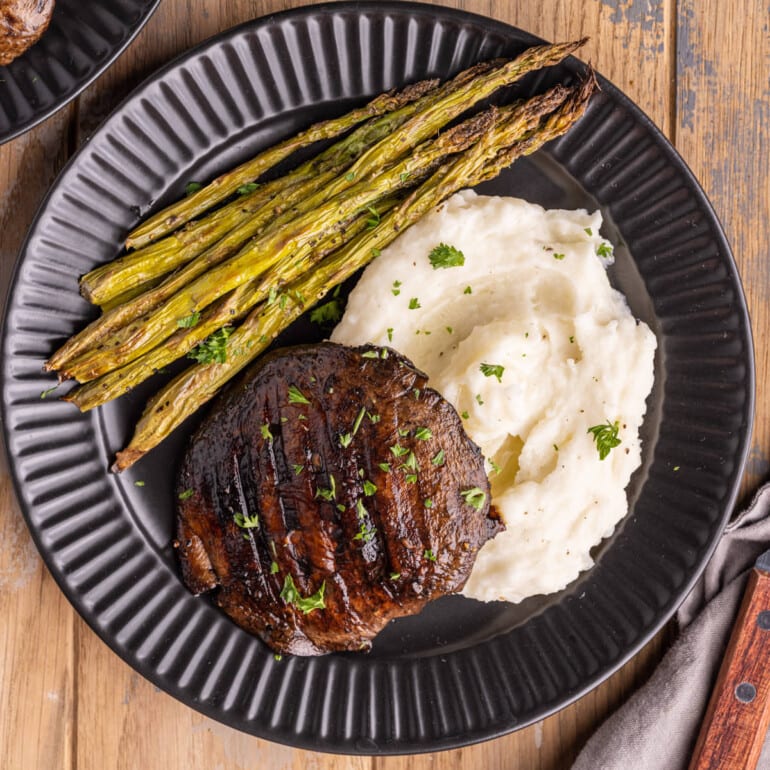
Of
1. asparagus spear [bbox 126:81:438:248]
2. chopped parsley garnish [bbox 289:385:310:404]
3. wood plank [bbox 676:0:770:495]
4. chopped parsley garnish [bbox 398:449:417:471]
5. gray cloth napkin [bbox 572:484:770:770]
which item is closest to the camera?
chopped parsley garnish [bbox 398:449:417:471]

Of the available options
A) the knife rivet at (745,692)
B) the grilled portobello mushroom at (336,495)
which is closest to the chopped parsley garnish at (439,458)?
the grilled portobello mushroom at (336,495)

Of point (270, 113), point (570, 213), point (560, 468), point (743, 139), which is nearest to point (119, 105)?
point (270, 113)

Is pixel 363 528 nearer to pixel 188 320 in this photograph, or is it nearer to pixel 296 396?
pixel 296 396

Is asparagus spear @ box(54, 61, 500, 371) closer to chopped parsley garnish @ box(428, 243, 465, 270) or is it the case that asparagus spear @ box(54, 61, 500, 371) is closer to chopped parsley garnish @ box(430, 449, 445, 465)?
chopped parsley garnish @ box(428, 243, 465, 270)

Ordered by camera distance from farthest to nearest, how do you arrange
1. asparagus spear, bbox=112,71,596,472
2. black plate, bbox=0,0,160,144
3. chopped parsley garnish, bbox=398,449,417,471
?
asparagus spear, bbox=112,71,596,472 → black plate, bbox=0,0,160,144 → chopped parsley garnish, bbox=398,449,417,471

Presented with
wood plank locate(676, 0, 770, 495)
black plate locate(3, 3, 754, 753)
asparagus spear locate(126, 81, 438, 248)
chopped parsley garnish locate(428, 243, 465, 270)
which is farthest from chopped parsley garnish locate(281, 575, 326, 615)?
wood plank locate(676, 0, 770, 495)

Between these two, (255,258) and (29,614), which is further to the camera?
(29,614)

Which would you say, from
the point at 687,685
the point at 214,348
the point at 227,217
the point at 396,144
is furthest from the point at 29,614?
the point at 687,685

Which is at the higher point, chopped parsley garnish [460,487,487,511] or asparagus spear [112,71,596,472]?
asparagus spear [112,71,596,472]
